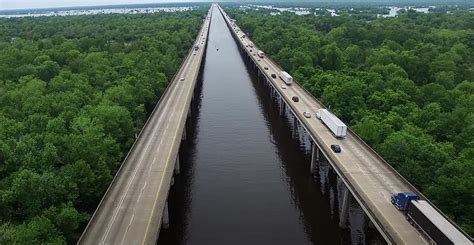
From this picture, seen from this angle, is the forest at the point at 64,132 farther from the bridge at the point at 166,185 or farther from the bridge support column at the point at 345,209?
the bridge support column at the point at 345,209

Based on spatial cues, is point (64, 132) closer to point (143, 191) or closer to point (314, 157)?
point (143, 191)

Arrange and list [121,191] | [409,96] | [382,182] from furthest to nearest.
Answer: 1. [409,96]
2. [382,182]
3. [121,191]

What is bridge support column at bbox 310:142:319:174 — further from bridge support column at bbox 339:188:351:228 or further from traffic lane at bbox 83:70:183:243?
traffic lane at bbox 83:70:183:243

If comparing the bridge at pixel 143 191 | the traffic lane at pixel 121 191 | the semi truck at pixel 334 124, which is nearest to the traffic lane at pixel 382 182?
the semi truck at pixel 334 124

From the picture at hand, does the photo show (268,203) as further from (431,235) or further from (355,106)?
(355,106)

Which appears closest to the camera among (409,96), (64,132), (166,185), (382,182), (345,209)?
(382,182)

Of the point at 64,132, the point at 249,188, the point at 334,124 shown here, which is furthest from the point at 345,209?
the point at 64,132
